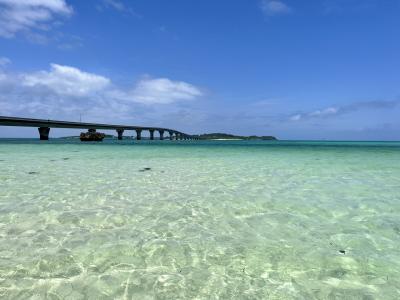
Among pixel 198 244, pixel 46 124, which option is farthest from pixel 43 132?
pixel 198 244

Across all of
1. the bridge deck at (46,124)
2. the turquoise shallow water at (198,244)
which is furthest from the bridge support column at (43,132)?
the turquoise shallow water at (198,244)

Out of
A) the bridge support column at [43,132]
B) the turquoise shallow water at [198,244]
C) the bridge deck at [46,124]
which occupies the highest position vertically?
the bridge deck at [46,124]

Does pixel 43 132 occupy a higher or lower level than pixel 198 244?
higher

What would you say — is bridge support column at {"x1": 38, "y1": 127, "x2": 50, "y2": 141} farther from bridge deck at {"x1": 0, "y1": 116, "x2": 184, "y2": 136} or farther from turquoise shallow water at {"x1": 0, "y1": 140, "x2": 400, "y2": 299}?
turquoise shallow water at {"x1": 0, "y1": 140, "x2": 400, "y2": 299}

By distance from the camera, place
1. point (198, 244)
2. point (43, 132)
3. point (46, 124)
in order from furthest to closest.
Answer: point (43, 132)
point (46, 124)
point (198, 244)

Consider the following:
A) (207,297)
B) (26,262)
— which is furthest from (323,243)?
(26,262)

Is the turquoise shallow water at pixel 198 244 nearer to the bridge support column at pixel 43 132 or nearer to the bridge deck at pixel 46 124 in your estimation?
the bridge deck at pixel 46 124

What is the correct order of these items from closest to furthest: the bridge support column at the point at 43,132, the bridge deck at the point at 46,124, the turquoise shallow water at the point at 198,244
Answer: the turquoise shallow water at the point at 198,244
the bridge deck at the point at 46,124
the bridge support column at the point at 43,132

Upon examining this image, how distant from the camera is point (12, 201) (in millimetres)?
10133

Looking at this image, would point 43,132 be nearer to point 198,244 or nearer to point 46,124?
point 46,124

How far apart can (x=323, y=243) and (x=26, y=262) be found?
5.75m

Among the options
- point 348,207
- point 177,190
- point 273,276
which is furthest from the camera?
point 177,190

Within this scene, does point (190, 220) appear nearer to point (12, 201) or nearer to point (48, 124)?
point (12, 201)

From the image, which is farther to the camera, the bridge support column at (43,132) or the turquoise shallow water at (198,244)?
the bridge support column at (43,132)
